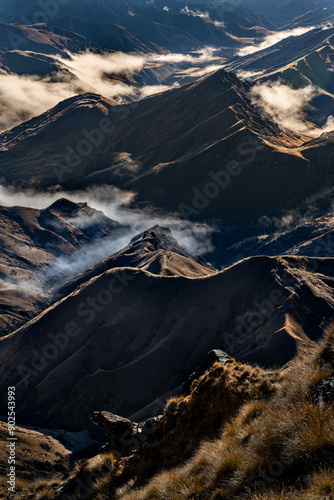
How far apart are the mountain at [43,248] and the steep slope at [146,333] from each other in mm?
31064

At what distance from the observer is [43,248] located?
144875mm

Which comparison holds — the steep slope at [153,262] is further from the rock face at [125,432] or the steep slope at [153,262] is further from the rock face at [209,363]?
the rock face at [209,363]

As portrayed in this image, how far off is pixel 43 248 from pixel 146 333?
271 feet

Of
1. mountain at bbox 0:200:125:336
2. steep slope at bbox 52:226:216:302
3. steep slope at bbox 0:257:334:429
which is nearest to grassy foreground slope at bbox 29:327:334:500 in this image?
steep slope at bbox 0:257:334:429

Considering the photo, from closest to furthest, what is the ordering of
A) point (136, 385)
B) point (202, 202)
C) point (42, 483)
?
point (42, 483) → point (136, 385) → point (202, 202)

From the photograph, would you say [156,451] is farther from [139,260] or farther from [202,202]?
[202,202]

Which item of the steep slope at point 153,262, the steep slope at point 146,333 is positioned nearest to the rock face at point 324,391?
the steep slope at point 146,333

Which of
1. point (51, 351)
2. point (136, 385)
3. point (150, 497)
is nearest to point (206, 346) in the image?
point (136, 385)

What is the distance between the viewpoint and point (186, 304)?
72750 mm

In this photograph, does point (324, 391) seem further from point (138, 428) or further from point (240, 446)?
point (138, 428)

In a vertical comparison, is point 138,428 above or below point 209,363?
below

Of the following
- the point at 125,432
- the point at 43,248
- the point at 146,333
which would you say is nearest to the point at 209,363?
the point at 125,432

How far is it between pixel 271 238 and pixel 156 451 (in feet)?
454

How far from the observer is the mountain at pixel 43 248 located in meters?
115
